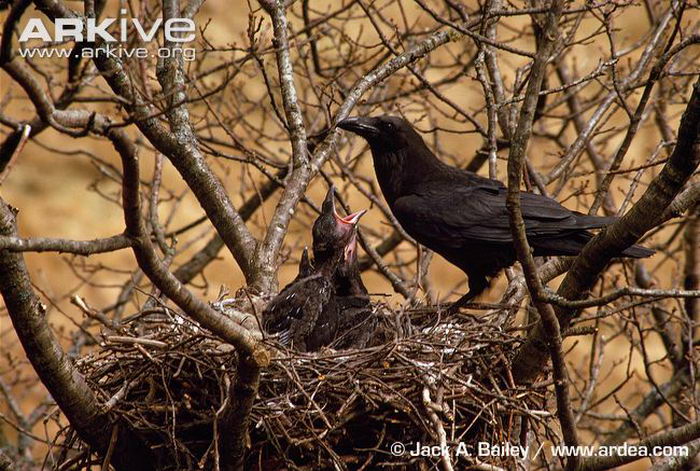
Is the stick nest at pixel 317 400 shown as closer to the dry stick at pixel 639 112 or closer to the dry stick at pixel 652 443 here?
the dry stick at pixel 652 443

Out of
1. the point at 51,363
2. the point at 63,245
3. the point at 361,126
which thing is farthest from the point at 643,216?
the point at 361,126

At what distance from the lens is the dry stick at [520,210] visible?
3645mm

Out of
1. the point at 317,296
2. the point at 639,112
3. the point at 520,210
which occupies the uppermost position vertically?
the point at 639,112

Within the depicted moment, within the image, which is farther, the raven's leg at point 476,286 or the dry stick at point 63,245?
the raven's leg at point 476,286

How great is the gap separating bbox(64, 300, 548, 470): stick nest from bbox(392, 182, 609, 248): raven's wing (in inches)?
52.5

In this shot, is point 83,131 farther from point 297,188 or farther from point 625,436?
point 625,436

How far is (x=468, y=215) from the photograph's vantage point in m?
6.38

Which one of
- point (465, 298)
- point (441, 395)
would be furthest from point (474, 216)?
point (441, 395)

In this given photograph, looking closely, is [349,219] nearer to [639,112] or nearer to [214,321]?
[639,112]

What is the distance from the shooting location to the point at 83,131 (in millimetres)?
3086

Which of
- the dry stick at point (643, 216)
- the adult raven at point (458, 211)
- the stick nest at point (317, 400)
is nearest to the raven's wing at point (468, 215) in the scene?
the adult raven at point (458, 211)

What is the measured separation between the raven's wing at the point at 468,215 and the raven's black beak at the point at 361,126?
0.49m

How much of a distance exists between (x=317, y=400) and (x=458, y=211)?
2151 mm

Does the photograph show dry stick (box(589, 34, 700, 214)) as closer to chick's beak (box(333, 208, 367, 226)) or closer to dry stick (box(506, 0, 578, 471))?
dry stick (box(506, 0, 578, 471))
